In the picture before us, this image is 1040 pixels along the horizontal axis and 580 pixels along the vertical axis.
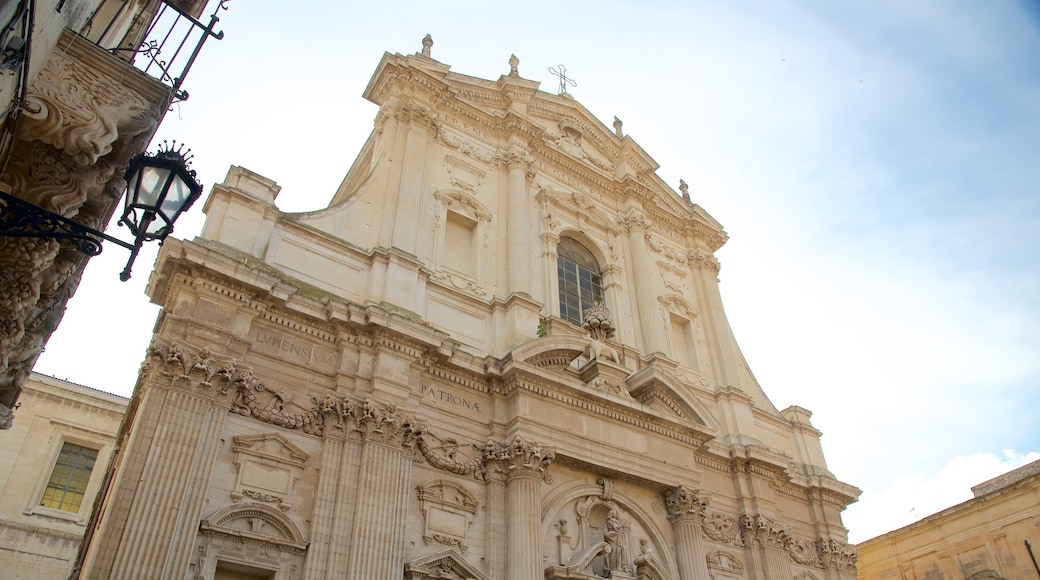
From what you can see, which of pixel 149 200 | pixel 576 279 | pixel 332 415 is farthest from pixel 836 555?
pixel 149 200

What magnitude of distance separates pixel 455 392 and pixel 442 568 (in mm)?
2993

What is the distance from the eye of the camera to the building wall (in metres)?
19.1

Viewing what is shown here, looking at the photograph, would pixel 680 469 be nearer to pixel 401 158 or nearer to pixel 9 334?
pixel 401 158

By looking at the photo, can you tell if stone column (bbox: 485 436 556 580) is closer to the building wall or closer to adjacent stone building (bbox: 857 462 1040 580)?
the building wall

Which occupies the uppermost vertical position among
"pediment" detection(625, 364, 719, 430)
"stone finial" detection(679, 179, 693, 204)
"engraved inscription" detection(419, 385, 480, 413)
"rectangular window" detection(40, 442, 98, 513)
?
"stone finial" detection(679, 179, 693, 204)

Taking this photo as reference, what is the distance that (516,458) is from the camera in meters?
12.6

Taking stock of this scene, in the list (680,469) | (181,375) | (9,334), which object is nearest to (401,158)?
(181,375)

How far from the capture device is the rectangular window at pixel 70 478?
20516 mm

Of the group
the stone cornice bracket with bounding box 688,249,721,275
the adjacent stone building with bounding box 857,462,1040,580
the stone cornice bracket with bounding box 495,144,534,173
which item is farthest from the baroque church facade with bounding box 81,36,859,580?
the adjacent stone building with bounding box 857,462,1040,580

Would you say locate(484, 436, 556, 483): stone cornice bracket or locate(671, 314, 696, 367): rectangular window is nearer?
locate(484, 436, 556, 483): stone cornice bracket

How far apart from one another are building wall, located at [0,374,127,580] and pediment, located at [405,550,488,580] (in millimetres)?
10757

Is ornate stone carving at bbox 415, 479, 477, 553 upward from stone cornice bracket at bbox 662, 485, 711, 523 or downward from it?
downward

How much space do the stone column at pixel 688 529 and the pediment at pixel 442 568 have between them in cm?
434

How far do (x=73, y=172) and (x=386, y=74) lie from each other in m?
12.1
